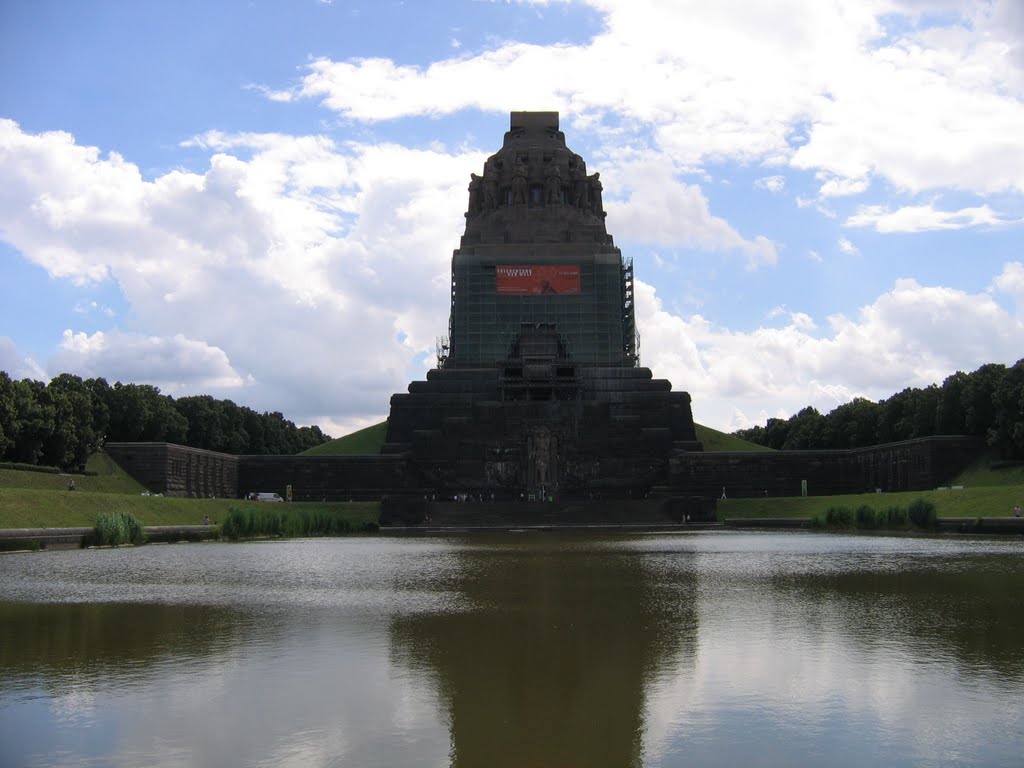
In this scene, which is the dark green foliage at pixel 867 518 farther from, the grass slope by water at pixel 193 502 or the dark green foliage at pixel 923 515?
the dark green foliage at pixel 923 515

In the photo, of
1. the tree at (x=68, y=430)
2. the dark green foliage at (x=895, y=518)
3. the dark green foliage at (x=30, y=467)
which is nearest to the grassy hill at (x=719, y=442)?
the dark green foliage at (x=895, y=518)

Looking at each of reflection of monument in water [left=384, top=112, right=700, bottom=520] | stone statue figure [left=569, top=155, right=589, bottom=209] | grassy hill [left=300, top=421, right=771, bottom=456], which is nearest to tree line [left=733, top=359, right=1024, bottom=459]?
grassy hill [left=300, top=421, right=771, bottom=456]

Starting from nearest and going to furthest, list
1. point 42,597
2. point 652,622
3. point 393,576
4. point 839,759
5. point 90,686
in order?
point 839,759 → point 90,686 → point 652,622 → point 42,597 → point 393,576

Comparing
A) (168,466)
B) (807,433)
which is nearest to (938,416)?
(807,433)

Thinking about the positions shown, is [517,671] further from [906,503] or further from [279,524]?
[906,503]

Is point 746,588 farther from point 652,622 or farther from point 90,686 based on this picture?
point 90,686

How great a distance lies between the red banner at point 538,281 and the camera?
7588cm

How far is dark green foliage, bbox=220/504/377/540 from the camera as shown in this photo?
3688 cm

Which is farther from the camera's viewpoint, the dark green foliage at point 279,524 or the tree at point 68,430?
the tree at point 68,430

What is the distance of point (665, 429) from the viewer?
61.9 meters

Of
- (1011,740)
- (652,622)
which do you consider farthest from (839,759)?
(652,622)

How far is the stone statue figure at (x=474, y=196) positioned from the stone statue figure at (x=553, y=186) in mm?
5388

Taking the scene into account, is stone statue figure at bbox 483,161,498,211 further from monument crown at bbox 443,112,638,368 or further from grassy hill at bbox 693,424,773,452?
grassy hill at bbox 693,424,773,452

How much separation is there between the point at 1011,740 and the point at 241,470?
62235 mm
